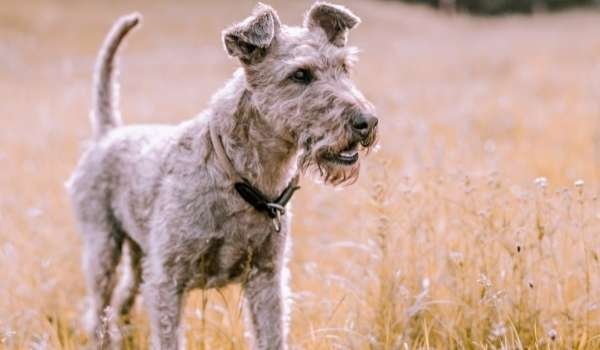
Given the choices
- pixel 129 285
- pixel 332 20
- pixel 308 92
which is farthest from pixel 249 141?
pixel 129 285

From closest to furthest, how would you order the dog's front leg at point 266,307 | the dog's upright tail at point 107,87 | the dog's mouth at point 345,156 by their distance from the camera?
the dog's mouth at point 345,156, the dog's front leg at point 266,307, the dog's upright tail at point 107,87

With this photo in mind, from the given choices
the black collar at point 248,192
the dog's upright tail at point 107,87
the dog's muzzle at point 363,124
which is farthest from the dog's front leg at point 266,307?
the dog's upright tail at point 107,87

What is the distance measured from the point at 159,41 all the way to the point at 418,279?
23.9 meters

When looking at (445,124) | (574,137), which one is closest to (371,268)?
(574,137)

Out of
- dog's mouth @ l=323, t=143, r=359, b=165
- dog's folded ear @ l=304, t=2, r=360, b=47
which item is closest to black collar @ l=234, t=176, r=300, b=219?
dog's mouth @ l=323, t=143, r=359, b=165

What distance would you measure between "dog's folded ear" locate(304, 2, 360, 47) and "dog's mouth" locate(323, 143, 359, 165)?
2.27 feet

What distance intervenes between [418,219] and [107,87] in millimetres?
2204

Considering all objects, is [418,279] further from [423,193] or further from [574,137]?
[574,137]

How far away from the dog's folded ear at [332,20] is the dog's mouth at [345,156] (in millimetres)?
691

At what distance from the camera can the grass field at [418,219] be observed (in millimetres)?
3201

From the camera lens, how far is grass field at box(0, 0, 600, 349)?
3201mm

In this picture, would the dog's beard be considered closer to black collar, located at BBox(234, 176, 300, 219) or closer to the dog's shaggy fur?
the dog's shaggy fur

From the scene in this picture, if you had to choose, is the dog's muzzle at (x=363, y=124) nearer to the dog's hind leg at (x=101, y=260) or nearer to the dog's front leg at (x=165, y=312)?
the dog's front leg at (x=165, y=312)

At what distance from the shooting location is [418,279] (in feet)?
11.9
